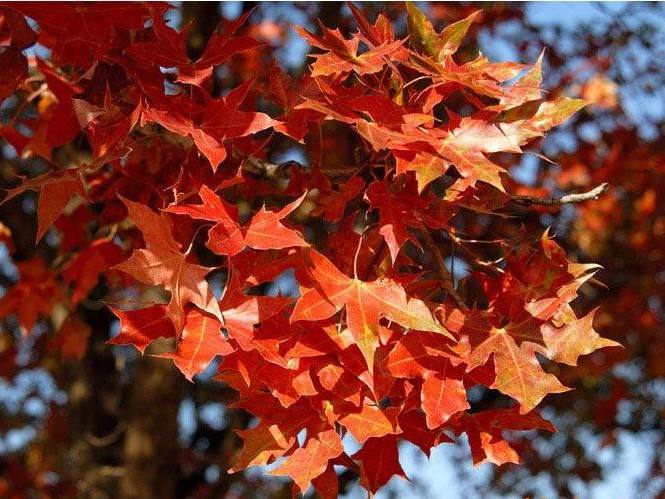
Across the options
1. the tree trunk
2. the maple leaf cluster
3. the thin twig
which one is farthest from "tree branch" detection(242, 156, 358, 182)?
the tree trunk

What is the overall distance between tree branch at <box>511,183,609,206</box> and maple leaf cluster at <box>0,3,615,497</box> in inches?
2.2

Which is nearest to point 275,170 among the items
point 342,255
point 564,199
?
point 342,255

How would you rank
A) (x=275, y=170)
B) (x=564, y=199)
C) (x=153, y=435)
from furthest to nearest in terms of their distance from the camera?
(x=153, y=435) < (x=275, y=170) < (x=564, y=199)

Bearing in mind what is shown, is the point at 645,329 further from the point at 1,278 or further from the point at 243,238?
the point at 243,238

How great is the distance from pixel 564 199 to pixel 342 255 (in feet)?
1.15

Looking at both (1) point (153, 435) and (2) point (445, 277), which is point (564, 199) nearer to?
(2) point (445, 277)

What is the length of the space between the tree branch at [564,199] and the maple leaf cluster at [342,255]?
2.2 inches

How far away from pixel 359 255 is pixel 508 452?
0.38 metres

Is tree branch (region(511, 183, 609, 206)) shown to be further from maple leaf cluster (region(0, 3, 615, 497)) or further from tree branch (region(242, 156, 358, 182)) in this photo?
tree branch (region(242, 156, 358, 182))

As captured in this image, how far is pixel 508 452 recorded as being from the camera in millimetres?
1303

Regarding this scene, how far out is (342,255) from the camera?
1323 mm

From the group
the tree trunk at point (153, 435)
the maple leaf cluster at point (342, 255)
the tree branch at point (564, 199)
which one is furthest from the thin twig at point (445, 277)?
the tree trunk at point (153, 435)

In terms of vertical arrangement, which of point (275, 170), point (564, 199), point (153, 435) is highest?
point (564, 199)

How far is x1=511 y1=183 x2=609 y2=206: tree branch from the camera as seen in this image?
49.3 inches
